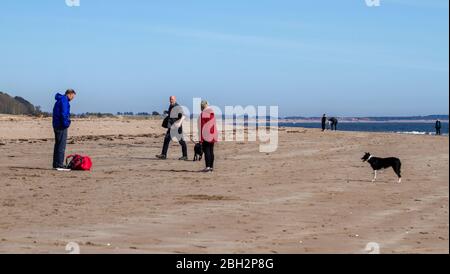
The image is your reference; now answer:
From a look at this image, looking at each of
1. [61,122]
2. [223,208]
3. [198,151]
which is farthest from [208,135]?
[223,208]

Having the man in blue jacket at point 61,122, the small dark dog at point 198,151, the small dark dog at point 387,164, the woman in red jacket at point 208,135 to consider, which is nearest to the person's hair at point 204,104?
the woman in red jacket at point 208,135

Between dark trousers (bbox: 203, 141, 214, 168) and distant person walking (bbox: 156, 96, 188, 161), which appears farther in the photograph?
distant person walking (bbox: 156, 96, 188, 161)

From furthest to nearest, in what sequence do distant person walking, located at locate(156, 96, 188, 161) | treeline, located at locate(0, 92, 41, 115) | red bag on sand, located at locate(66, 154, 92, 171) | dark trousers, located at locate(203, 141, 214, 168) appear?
treeline, located at locate(0, 92, 41, 115) < distant person walking, located at locate(156, 96, 188, 161) < red bag on sand, located at locate(66, 154, 92, 171) < dark trousers, located at locate(203, 141, 214, 168)

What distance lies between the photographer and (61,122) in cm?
1634

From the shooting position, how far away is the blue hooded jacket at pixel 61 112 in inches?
643

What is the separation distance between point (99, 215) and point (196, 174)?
6019mm

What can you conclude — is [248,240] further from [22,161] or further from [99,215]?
[22,161]

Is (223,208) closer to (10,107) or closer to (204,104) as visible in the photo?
(204,104)

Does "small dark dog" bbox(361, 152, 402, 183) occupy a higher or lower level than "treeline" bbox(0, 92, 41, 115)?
lower

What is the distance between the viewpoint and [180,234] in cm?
809

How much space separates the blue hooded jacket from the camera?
53.6 ft

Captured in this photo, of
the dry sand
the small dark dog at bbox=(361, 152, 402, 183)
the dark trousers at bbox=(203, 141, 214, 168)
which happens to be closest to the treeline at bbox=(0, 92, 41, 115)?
the dry sand

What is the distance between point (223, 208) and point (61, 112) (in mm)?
7346

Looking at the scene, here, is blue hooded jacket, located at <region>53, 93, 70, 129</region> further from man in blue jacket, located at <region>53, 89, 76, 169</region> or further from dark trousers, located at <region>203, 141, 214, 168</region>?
dark trousers, located at <region>203, 141, 214, 168</region>
